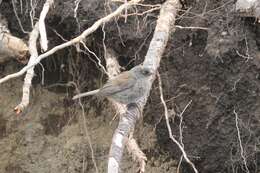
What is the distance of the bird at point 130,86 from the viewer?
8.81 feet

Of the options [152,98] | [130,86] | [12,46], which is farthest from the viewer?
[152,98]

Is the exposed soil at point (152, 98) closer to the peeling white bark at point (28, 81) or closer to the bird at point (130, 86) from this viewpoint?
the peeling white bark at point (28, 81)

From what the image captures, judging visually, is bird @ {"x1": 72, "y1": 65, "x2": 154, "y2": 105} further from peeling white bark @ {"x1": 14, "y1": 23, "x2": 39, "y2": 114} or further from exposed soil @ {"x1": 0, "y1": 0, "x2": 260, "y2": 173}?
exposed soil @ {"x1": 0, "y1": 0, "x2": 260, "y2": 173}

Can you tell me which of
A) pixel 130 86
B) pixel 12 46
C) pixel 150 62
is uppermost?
pixel 12 46

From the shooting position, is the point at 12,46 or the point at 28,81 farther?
the point at 12,46

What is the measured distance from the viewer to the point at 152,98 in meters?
3.54

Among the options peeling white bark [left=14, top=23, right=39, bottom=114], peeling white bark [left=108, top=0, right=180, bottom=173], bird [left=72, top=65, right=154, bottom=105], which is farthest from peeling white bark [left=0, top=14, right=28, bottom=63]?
peeling white bark [left=108, top=0, right=180, bottom=173]

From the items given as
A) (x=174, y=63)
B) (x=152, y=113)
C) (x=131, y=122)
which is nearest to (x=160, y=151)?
(x=152, y=113)

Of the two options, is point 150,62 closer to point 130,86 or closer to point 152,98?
point 130,86

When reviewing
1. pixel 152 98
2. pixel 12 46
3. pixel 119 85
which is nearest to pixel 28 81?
pixel 119 85

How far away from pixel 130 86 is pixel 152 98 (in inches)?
32.2

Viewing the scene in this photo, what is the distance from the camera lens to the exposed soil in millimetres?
3193

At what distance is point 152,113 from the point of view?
3.58 meters

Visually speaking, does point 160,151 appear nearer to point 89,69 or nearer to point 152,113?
point 152,113
